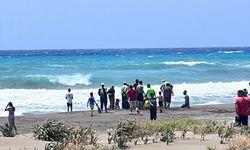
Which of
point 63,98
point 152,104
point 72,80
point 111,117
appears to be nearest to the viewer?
point 152,104

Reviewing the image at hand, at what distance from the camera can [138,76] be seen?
184ft

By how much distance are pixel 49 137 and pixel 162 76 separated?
4178 cm

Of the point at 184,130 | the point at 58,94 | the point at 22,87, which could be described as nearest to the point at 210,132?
the point at 184,130

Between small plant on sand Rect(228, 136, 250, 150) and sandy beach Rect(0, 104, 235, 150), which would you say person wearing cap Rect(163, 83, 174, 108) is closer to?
sandy beach Rect(0, 104, 235, 150)

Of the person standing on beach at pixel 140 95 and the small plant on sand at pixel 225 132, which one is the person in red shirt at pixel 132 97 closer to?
the person standing on beach at pixel 140 95

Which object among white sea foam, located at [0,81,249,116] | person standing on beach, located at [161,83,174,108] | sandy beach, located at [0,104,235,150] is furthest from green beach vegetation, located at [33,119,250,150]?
white sea foam, located at [0,81,249,116]

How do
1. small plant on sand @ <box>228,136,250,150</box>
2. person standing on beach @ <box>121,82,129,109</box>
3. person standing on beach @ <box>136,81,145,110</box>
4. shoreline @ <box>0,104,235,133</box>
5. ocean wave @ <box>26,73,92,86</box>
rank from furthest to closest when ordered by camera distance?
ocean wave @ <box>26,73,92,86</box> → person standing on beach @ <box>121,82,129,109</box> → person standing on beach @ <box>136,81,145,110</box> → shoreline @ <box>0,104,235,133</box> → small plant on sand @ <box>228,136,250,150</box>

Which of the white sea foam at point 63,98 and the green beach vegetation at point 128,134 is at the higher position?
the white sea foam at point 63,98

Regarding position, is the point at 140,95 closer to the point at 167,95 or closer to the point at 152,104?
the point at 167,95

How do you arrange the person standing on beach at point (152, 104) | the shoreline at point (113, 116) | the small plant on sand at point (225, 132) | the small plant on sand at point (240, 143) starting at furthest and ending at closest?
the shoreline at point (113, 116), the person standing on beach at point (152, 104), the small plant on sand at point (225, 132), the small plant on sand at point (240, 143)

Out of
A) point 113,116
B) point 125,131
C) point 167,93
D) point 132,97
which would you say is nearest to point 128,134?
point 125,131

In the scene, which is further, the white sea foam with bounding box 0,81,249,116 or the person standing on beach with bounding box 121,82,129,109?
the white sea foam with bounding box 0,81,249,116

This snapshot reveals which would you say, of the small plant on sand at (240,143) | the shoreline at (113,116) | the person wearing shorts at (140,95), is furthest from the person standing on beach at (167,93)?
the small plant on sand at (240,143)

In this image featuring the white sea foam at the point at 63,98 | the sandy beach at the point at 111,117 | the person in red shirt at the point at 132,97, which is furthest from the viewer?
the white sea foam at the point at 63,98
